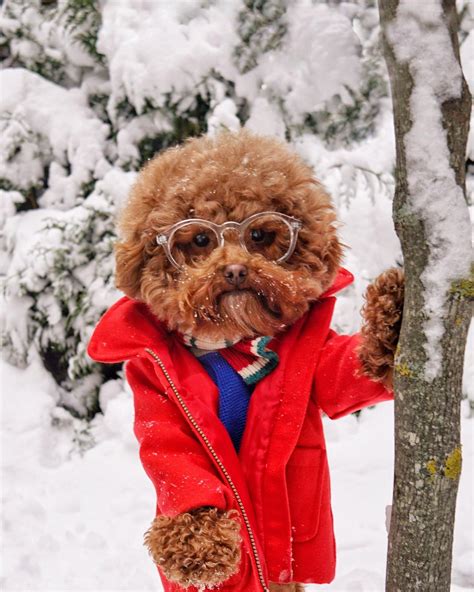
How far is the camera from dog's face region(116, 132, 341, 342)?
1.46 m

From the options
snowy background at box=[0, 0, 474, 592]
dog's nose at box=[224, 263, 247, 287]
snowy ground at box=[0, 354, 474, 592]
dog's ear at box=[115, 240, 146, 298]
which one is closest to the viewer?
dog's nose at box=[224, 263, 247, 287]

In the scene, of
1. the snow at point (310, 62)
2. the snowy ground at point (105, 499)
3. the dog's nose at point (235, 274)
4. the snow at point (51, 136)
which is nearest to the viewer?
the dog's nose at point (235, 274)

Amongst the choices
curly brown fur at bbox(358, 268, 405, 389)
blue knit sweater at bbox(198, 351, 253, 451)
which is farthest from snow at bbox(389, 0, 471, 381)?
blue knit sweater at bbox(198, 351, 253, 451)

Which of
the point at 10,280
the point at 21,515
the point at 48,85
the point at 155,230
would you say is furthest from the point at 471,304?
the point at 48,85

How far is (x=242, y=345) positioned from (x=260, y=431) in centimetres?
22

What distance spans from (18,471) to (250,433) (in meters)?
2.20

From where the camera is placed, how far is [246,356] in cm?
164

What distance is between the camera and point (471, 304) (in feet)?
4.01

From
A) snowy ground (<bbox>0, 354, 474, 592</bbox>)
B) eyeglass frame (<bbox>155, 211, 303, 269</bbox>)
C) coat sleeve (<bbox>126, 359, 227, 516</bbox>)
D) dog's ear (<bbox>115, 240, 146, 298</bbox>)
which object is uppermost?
eyeglass frame (<bbox>155, 211, 303, 269</bbox>)

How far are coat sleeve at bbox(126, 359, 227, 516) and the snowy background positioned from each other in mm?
1378

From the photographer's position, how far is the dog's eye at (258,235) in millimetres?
1529

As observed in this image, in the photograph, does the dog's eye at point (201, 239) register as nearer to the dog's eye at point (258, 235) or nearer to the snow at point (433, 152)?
the dog's eye at point (258, 235)

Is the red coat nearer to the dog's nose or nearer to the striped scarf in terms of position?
the striped scarf

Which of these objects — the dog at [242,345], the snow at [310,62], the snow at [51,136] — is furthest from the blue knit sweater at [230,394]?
the snow at [51,136]
